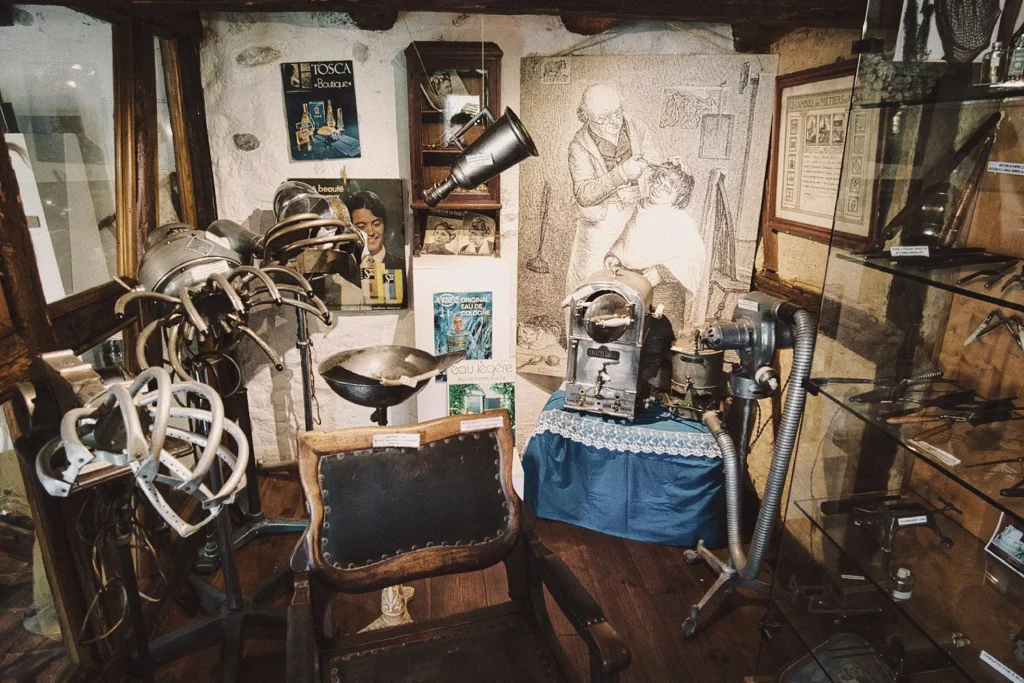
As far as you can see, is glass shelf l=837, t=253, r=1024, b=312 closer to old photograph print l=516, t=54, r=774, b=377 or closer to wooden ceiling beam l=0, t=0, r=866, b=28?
wooden ceiling beam l=0, t=0, r=866, b=28

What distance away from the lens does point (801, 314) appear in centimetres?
232

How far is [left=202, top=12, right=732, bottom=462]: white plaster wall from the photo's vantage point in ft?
10.1

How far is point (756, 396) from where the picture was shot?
2.56 metres

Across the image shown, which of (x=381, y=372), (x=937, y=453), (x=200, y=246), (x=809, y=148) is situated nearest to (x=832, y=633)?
(x=937, y=453)

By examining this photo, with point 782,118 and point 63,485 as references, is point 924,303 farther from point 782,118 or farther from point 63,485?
point 63,485

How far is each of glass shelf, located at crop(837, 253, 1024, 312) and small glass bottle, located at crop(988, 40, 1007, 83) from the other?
0.48 m

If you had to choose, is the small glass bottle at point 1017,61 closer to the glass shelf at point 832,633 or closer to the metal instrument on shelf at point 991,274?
the metal instrument on shelf at point 991,274

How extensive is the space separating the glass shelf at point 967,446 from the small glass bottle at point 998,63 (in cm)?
84

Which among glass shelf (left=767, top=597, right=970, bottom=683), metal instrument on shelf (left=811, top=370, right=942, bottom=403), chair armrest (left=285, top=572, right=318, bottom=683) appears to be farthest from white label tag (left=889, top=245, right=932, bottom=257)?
chair armrest (left=285, top=572, right=318, bottom=683)

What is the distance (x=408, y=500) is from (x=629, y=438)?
1.35m

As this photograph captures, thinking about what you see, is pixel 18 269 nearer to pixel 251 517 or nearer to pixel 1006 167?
pixel 251 517

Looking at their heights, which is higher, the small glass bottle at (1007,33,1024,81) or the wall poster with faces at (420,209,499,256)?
the small glass bottle at (1007,33,1024,81)

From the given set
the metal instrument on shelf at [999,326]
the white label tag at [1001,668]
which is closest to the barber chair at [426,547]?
the white label tag at [1001,668]

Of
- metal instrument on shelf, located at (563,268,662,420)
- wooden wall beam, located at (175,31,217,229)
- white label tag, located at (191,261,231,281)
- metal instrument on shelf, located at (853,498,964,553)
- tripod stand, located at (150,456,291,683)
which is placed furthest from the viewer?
wooden wall beam, located at (175,31,217,229)
